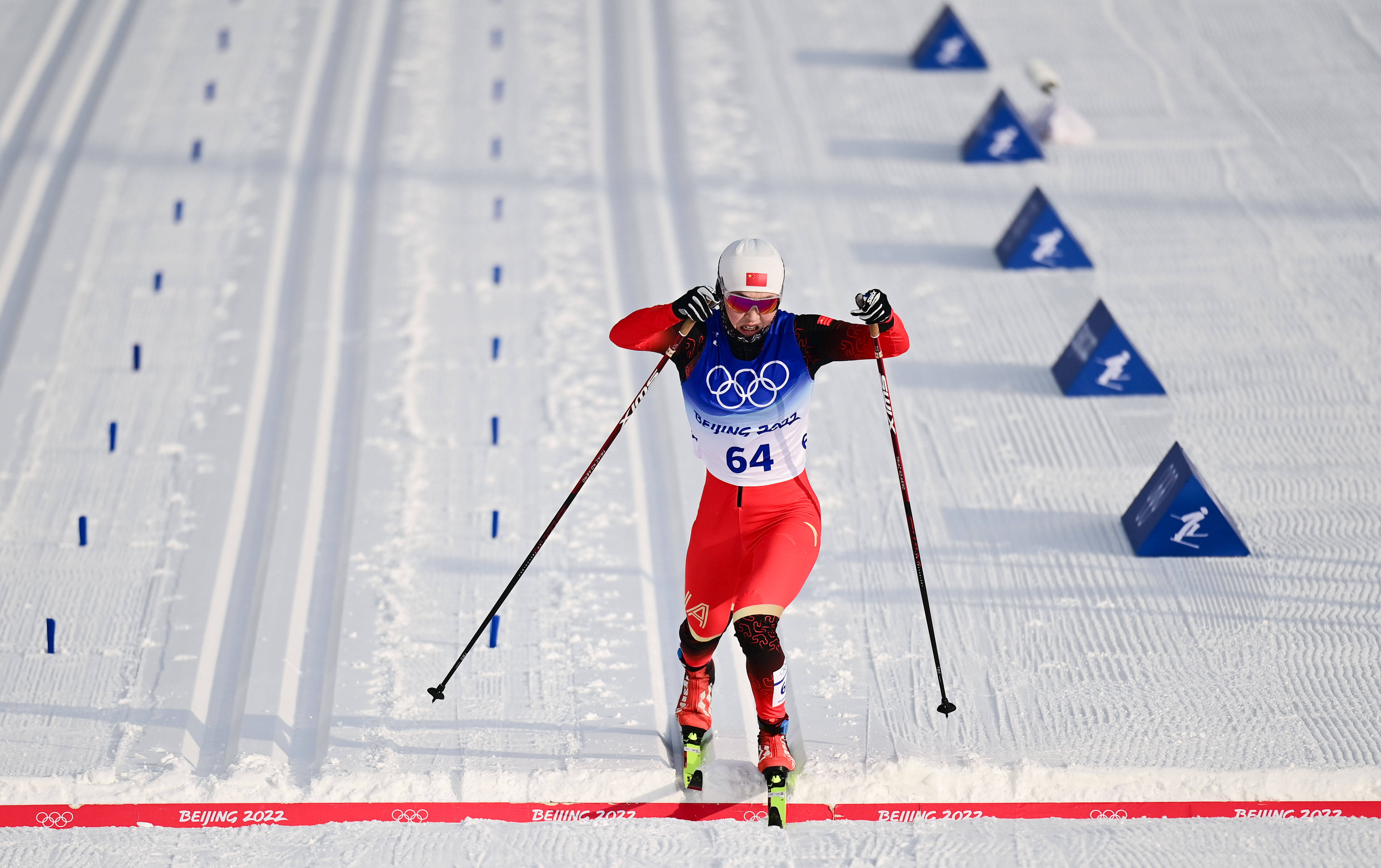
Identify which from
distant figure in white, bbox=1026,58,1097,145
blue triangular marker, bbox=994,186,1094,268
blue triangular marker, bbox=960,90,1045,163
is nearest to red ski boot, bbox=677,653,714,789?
blue triangular marker, bbox=994,186,1094,268

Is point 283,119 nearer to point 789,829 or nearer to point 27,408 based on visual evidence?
point 27,408

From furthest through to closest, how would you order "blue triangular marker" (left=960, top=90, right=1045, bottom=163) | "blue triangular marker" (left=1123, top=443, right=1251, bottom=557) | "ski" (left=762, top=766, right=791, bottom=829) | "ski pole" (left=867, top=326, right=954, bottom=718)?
"blue triangular marker" (left=960, top=90, right=1045, bottom=163) < "blue triangular marker" (left=1123, top=443, right=1251, bottom=557) < "ski" (left=762, top=766, right=791, bottom=829) < "ski pole" (left=867, top=326, right=954, bottom=718)

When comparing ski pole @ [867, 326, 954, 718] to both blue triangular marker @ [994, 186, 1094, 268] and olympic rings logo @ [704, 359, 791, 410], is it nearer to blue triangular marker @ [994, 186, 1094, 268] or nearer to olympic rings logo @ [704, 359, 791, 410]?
olympic rings logo @ [704, 359, 791, 410]

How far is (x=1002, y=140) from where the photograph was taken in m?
7.97

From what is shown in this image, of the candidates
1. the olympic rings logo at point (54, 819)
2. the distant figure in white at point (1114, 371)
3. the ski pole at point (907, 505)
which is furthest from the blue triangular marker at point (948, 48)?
the olympic rings logo at point (54, 819)

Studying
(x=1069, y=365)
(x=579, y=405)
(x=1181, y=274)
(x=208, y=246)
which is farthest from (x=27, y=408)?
(x=1181, y=274)

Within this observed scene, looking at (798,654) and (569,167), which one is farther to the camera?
(569,167)

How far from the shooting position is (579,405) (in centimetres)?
596

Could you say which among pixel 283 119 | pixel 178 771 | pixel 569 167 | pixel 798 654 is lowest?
pixel 283 119

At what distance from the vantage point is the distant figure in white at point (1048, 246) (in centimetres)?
695

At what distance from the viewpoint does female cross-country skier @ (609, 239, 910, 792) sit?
12.0 ft

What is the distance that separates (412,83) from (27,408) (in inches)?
148

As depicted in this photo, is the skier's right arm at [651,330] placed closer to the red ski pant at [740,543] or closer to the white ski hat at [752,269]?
the white ski hat at [752,269]

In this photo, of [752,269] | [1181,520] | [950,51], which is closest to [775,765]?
[752,269]
